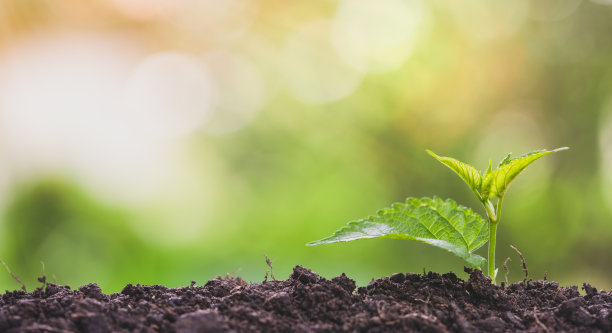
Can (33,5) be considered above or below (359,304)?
above

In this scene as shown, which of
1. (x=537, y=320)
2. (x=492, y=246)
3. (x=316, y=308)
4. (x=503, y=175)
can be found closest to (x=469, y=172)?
(x=503, y=175)

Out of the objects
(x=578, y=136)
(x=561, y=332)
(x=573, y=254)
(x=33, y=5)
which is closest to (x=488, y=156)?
(x=578, y=136)

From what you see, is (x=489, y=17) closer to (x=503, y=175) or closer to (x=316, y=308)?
(x=503, y=175)

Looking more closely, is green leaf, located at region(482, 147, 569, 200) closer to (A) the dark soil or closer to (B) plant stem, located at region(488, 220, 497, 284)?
(B) plant stem, located at region(488, 220, 497, 284)

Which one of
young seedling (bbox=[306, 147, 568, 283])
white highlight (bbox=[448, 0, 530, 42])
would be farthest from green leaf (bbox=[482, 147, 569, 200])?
white highlight (bbox=[448, 0, 530, 42])

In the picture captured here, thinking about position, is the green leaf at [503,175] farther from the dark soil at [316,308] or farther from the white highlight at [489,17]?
the white highlight at [489,17]

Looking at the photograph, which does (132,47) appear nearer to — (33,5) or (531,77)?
(33,5)

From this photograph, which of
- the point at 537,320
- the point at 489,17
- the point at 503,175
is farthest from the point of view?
the point at 489,17

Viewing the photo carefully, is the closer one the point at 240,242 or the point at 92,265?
the point at 92,265
